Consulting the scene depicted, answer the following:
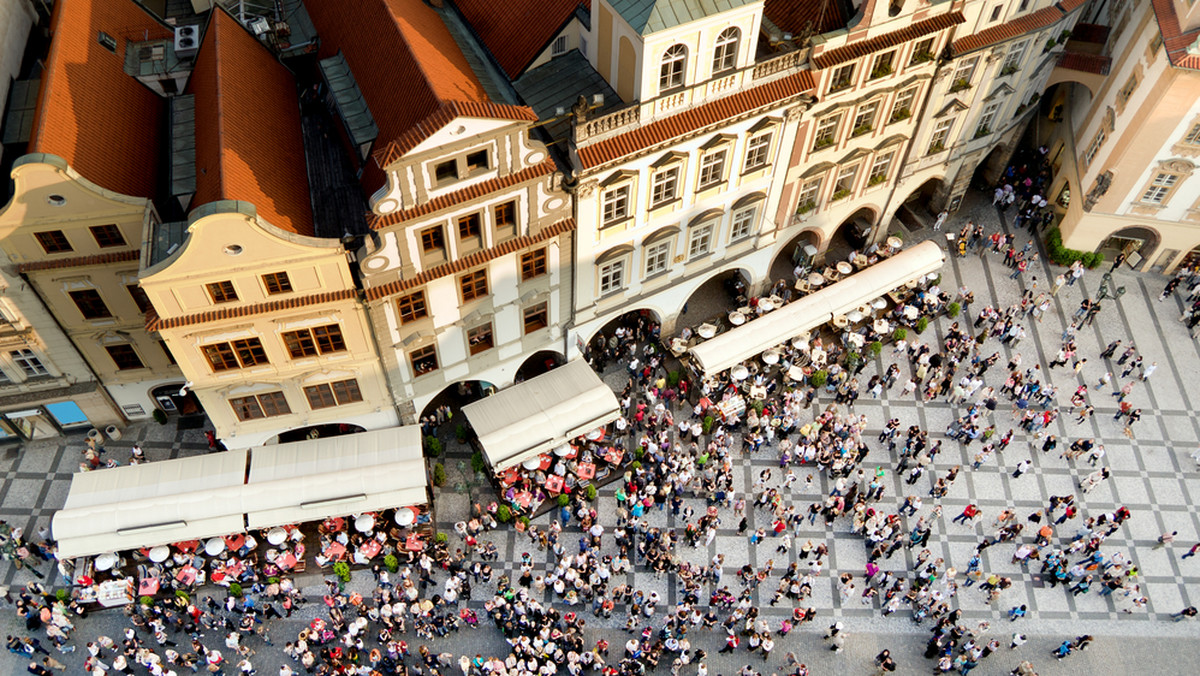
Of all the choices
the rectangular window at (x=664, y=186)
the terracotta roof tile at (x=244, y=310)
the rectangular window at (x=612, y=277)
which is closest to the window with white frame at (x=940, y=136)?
the rectangular window at (x=664, y=186)

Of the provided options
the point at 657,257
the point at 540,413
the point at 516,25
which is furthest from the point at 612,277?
the point at 516,25

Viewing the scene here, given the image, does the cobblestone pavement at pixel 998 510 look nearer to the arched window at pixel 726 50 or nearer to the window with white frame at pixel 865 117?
the window with white frame at pixel 865 117

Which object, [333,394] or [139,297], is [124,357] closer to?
[139,297]

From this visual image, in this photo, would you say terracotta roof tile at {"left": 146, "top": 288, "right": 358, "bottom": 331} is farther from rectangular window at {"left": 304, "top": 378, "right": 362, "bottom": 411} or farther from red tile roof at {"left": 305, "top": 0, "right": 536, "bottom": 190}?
rectangular window at {"left": 304, "top": 378, "right": 362, "bottom": 411}

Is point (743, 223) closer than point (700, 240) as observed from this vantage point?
No

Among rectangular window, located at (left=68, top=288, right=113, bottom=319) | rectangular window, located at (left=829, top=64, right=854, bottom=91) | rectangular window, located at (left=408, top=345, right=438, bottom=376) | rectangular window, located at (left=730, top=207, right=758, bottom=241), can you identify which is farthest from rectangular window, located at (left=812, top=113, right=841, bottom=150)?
rectangular window, located at (left=68, top=288, right=113, bottom=319)

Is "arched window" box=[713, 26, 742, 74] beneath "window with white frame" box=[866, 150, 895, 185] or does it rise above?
beneath

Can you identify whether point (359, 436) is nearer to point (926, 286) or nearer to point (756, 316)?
point (756, 316)
